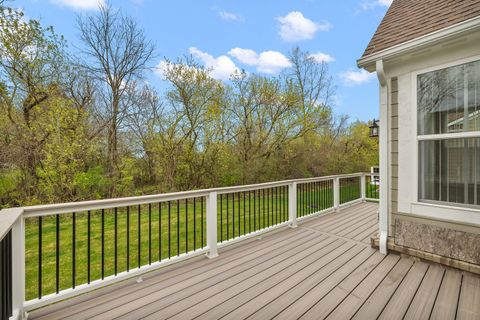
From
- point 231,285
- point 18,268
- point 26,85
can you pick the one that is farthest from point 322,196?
point 26,85

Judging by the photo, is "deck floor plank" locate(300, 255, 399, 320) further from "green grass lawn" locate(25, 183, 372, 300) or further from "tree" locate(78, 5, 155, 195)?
"tree" locate(78, 5, 155, 195)

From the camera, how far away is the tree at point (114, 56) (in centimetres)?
819

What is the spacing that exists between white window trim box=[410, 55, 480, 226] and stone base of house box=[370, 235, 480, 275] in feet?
1.47

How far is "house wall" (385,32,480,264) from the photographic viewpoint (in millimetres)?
2422

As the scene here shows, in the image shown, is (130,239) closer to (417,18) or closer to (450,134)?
(450,134)

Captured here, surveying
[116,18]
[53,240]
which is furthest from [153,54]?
[53,240]

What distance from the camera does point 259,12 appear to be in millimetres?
10555

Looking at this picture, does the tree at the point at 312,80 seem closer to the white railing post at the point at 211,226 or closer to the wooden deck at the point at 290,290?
the wooden deck at the point at 290,290

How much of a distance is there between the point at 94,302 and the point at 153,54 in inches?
353

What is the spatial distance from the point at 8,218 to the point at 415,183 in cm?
392

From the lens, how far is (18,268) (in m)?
1.68

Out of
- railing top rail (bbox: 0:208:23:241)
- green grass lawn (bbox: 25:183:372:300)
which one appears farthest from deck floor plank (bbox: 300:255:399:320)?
railing top rail (bbox: 0:208:23:241)

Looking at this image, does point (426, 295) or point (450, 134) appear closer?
point (426, 295)

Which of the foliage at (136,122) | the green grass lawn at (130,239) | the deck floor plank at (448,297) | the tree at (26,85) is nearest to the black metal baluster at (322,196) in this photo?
the green grass lawn at (130,239)
